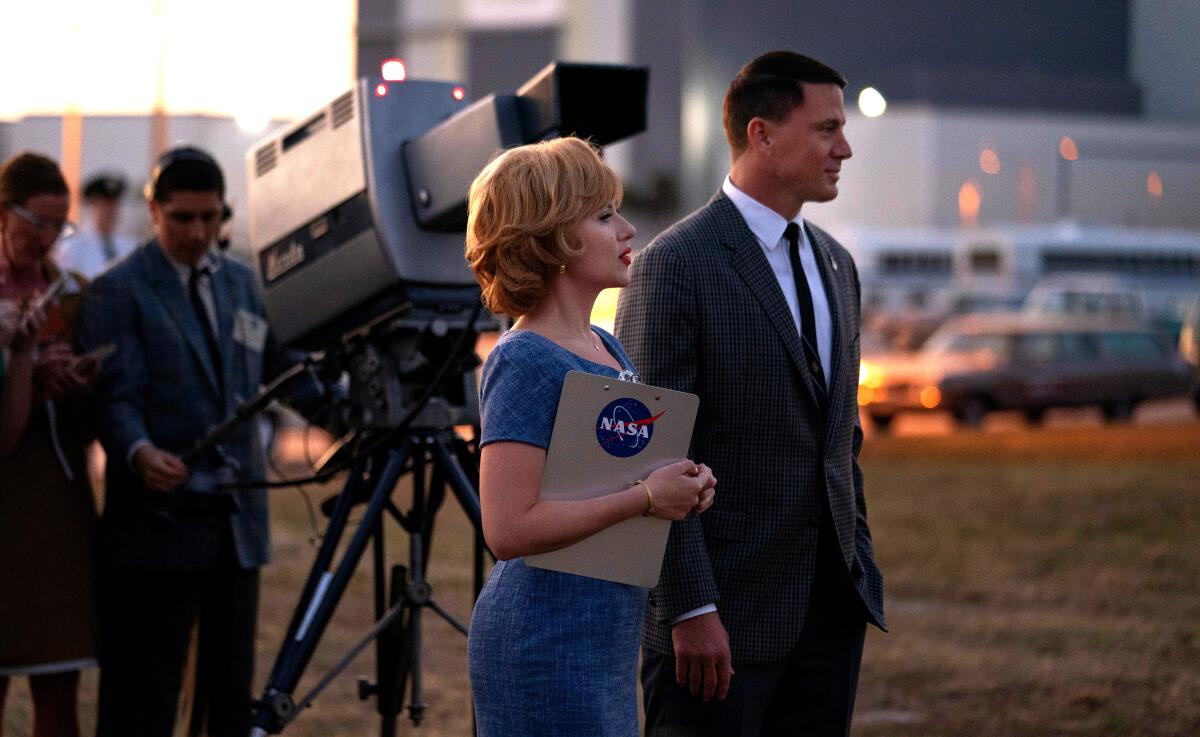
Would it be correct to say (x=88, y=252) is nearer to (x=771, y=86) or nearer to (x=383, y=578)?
(x=383, y=578)

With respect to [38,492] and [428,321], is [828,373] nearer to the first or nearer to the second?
[428,321]

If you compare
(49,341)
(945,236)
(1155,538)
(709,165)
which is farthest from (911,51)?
(49,341)

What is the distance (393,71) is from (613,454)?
172 centimetres

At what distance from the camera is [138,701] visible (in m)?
4.32

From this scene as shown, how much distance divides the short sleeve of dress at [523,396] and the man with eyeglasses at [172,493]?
1734 millimetres

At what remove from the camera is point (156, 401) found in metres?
4.39

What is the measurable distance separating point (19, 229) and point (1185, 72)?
351ft

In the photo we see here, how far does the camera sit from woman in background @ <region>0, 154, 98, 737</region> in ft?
14.4

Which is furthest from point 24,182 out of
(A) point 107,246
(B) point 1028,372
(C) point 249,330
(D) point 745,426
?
(B) point 1028,372

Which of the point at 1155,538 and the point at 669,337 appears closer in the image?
the point at 669,337

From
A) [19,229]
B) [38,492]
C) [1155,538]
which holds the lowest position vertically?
[1155,538]

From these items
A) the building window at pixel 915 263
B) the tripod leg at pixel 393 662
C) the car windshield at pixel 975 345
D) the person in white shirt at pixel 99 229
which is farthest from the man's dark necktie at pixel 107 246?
the building window at pixel 915 263

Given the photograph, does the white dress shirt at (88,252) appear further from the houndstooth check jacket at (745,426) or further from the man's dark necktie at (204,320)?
the houndstooth check jacket at (745,426)

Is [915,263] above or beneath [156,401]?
above
